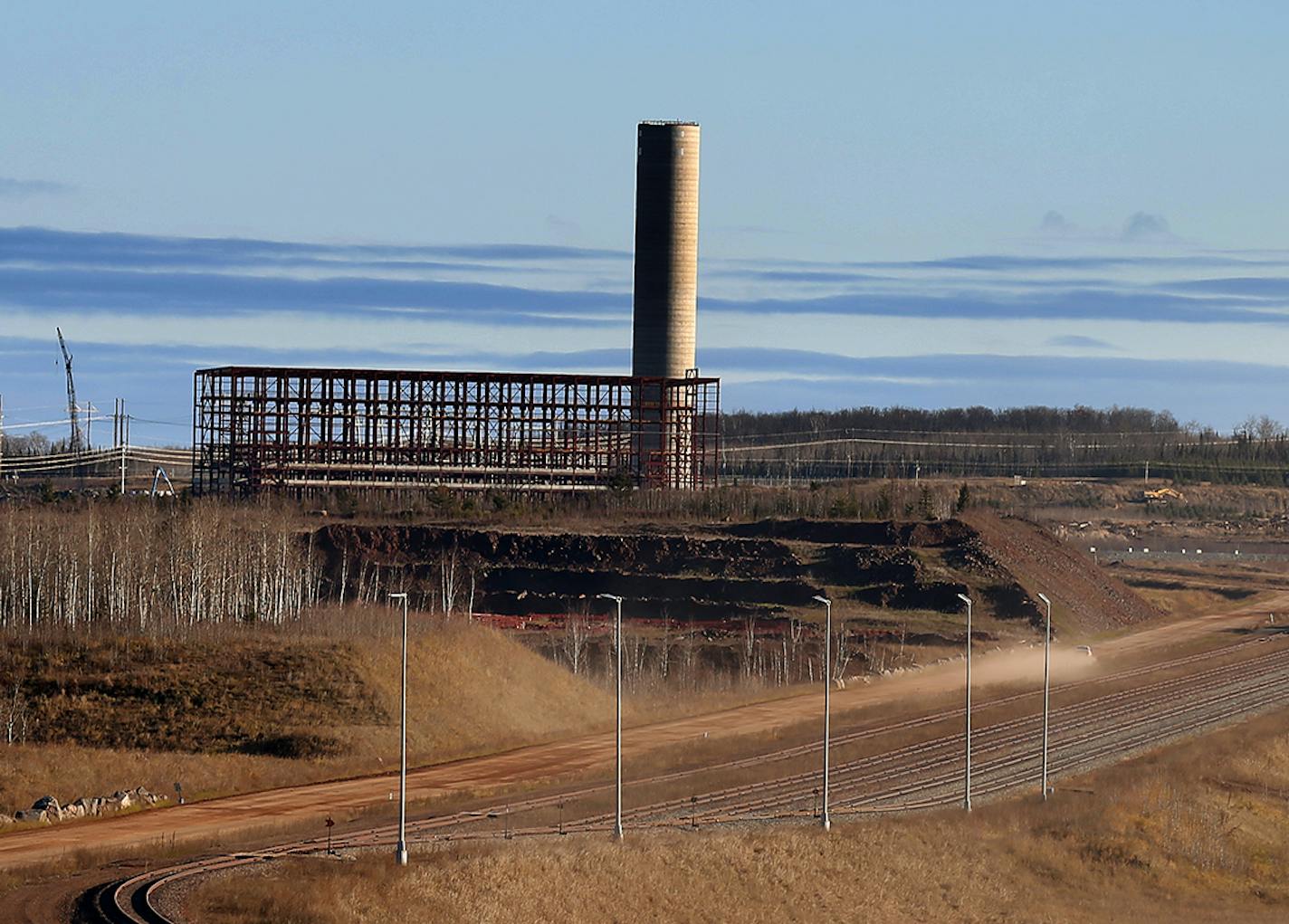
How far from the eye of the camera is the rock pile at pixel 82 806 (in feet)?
214

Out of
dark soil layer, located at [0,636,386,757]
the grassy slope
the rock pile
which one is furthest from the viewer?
dark soil layer, located at [0,636,386,757]

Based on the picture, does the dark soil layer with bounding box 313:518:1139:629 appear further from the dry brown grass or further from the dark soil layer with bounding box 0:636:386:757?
the dry brown grass

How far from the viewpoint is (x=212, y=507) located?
117 metres

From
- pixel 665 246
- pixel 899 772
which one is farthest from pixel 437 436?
pixel 899 772

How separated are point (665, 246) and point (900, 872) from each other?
105 metres

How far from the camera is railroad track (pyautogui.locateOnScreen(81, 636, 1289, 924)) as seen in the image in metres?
56.3

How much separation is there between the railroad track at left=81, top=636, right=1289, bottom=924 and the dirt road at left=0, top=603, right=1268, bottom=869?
3772 mm

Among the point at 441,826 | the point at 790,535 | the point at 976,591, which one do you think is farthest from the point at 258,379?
the point at 441,826

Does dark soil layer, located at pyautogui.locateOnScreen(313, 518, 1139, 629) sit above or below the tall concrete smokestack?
below

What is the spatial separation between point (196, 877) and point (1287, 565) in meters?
132

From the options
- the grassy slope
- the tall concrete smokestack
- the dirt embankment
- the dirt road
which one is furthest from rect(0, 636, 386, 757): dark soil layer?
the tall concrete smokestack

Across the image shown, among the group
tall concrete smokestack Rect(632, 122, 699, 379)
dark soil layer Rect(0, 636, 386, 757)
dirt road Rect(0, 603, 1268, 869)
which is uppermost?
tall concrete smokestack Rect(632, 122, 699, 379)

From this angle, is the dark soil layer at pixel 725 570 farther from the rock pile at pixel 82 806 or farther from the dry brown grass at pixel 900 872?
the rock pile at pixel 82 806

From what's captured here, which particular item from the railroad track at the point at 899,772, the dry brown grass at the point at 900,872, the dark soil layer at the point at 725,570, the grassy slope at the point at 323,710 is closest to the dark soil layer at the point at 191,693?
the grassy slope at the point at 323,710
